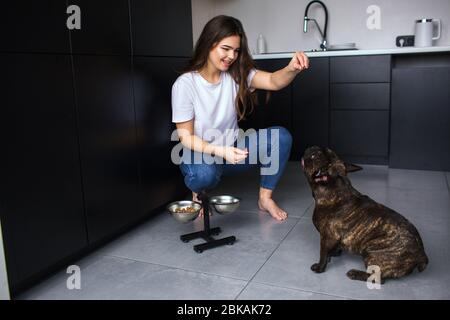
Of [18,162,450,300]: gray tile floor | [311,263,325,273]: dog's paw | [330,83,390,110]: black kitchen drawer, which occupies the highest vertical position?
[330,83,390,110]: black kitchen drawer

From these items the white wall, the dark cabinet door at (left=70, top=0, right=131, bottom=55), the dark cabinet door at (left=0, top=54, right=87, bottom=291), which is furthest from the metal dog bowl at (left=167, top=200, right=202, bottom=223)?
the white wall

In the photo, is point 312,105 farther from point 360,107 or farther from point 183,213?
point 183,213

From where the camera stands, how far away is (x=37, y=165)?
1.48 meters

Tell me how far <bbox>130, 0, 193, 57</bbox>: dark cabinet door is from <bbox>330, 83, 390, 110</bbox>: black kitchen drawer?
1344 millimetres

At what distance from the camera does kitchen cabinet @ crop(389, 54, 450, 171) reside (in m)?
3.03

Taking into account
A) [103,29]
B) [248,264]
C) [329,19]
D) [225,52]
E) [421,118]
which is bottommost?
[248,264]

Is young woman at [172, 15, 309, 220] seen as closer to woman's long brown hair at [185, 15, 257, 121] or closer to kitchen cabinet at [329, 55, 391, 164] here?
woman's long brown hair at [185, 15, 257, 121]

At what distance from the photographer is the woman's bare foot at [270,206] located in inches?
87.7

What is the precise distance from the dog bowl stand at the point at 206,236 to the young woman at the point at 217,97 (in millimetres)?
92

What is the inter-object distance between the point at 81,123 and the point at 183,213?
21.6 inches

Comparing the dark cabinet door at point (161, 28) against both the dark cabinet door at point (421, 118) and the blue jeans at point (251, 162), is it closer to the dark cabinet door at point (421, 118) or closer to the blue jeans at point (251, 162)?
the blue jeans at point (251, 162)

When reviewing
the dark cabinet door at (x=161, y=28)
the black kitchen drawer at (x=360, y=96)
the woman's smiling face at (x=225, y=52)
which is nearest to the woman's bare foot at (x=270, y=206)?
the woman's smiling face at (x=225, y=52)

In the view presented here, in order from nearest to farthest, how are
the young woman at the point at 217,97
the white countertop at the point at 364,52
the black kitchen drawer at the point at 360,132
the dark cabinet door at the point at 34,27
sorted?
the dark cabinet door at the point at 34,27 < the young woman at the point at 217,97 < the white countertop at the point at 364,52 < the black kitchen drawer at the point at 360,132

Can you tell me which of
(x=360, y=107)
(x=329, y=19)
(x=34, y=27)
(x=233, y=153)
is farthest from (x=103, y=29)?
(x=329, y=19)
